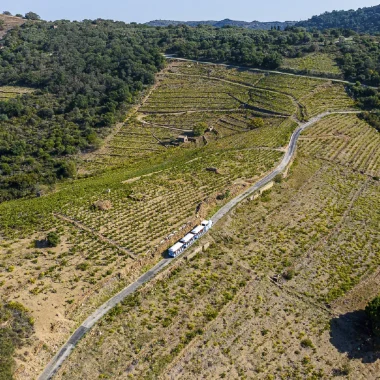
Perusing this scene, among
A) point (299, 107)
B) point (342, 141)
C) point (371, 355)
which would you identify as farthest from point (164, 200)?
point (299, 107)

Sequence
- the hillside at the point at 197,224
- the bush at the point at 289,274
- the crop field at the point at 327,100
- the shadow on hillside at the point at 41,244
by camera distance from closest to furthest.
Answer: the hillside at the point at 197,224 → the shadow on hillside at the point at 41,244 → the bush at the point at 289,274 → the crop field at the point at 327,100

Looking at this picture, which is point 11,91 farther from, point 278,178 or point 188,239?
point 188,239

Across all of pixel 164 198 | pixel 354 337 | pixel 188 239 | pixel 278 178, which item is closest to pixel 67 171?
pixel 164 198

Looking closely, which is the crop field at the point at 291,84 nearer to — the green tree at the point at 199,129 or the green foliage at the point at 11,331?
the green tree at the point at 199,129

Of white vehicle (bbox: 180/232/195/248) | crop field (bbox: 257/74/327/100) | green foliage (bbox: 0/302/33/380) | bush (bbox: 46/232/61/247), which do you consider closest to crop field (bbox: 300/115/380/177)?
crop field (bbox: 257/74/327/100)

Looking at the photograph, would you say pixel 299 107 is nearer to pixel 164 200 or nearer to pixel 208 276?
pixel 164 200

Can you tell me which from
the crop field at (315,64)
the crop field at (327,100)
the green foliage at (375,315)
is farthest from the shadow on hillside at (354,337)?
the crop field at (315,64)
